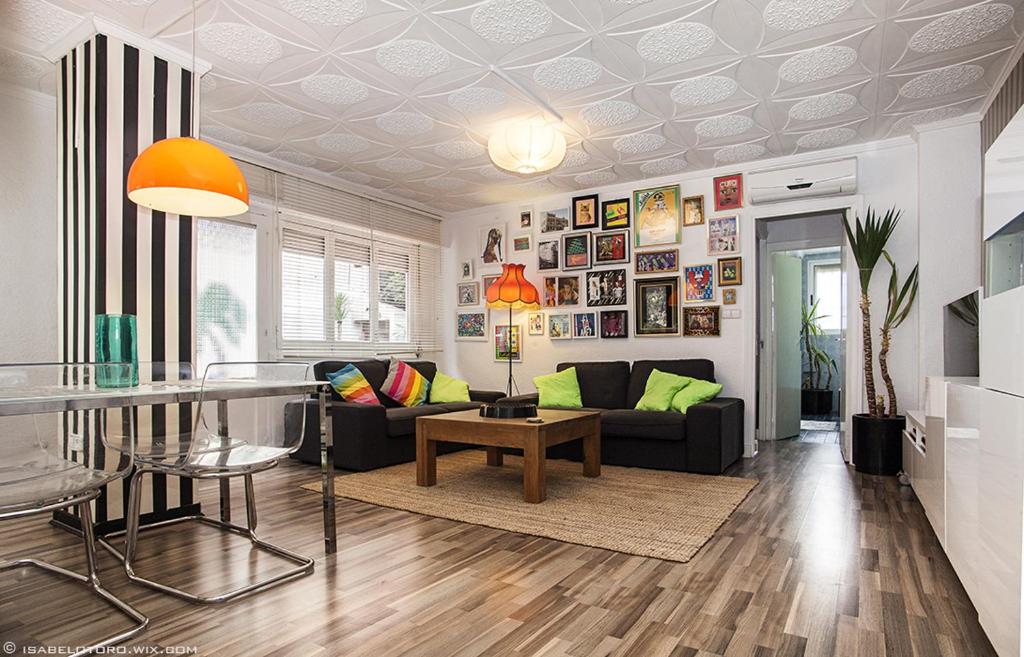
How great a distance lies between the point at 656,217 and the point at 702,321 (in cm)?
110

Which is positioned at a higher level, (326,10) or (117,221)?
(326,10)

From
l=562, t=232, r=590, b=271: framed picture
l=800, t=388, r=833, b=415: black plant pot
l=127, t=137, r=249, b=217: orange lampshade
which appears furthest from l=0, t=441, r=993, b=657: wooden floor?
l=800, t=388, r=833, b=415: black plant pot

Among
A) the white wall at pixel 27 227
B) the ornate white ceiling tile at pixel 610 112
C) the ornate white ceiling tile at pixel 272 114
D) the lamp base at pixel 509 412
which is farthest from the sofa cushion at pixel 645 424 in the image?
the white wall at pixel 27 227

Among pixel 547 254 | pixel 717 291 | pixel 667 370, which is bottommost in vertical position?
pixel 667 370

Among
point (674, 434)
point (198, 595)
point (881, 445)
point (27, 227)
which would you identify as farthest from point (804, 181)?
point (27, 227)

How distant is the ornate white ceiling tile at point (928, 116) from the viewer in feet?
13.5

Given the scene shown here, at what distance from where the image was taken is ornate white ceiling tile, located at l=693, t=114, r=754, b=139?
4.23 meters

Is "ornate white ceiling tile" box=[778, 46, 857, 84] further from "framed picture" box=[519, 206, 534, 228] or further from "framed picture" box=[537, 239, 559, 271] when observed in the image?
"framed picture" box=[519, 206, 534, 228]

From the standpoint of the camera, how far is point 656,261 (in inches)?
225

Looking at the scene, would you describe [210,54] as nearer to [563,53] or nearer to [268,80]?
[268,80]

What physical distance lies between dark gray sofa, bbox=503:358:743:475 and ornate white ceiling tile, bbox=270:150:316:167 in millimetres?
2809

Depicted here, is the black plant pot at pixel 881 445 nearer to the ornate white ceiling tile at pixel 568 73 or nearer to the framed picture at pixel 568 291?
the framed picture at pixel 568 291

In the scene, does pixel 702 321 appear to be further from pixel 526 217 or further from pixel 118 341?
pixel 118 341

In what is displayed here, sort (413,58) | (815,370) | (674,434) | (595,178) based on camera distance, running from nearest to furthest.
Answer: (413,58) → (674,434) → (595,178) → (815,370)
